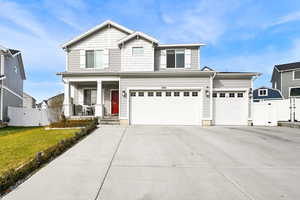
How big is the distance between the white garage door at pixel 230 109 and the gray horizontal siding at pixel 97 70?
7.83 meters

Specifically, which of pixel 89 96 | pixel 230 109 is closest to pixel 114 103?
pixel 89 96

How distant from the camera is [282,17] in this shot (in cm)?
1248

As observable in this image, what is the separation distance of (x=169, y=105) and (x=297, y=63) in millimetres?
23022

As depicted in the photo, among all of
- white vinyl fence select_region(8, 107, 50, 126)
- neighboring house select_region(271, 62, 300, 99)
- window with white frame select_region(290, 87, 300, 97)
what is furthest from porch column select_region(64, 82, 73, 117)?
window with white frame select_region(290, 87, 300, 97)

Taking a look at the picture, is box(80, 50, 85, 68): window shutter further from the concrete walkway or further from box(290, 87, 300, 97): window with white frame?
box(290, 87, 300, 97): window with white frame

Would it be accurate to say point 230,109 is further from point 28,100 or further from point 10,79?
point 28,100

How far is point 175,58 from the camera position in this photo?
13867 mm

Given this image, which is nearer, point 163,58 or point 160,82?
point 160,82

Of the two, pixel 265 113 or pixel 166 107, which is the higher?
pixel 166 107

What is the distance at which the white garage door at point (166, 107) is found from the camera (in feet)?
39.4

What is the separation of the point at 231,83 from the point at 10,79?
65.6 ft

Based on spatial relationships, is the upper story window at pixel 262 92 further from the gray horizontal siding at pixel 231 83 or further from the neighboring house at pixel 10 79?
the neighboring house at pixel 10 79

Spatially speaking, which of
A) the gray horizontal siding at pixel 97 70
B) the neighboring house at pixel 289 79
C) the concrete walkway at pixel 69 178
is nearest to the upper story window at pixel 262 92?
the neighboring house at pixel 289 79

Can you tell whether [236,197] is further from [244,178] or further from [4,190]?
[4,190]
